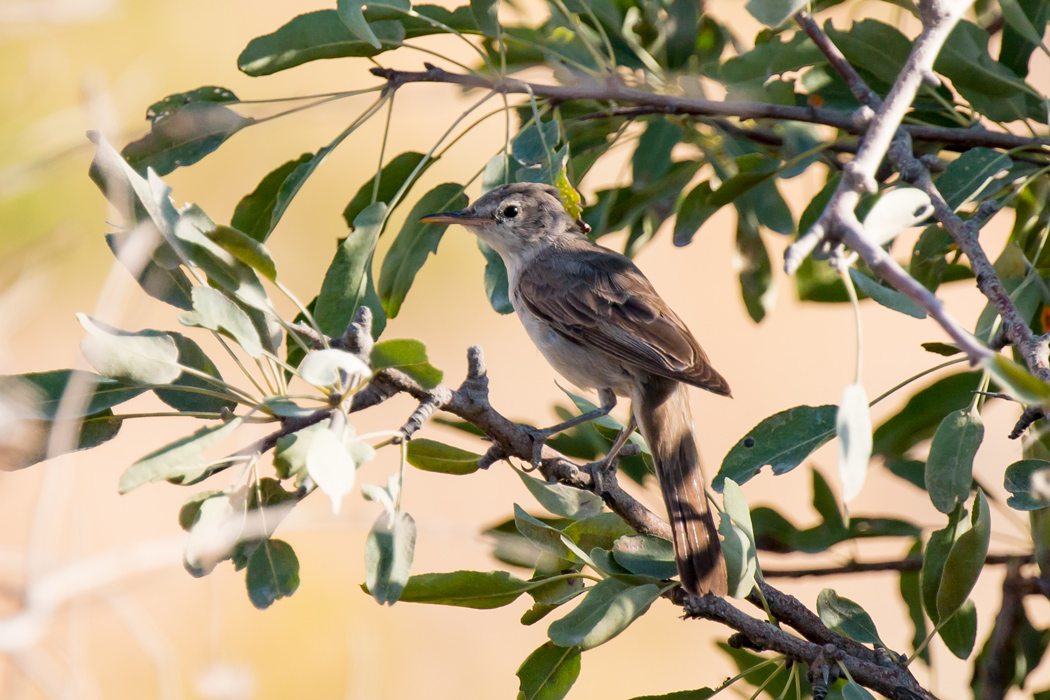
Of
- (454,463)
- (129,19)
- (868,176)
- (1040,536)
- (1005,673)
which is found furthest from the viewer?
(129,19)

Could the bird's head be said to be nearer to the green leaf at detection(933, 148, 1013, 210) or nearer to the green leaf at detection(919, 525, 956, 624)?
the green leaf at detection(933, 148, 1013, 210)

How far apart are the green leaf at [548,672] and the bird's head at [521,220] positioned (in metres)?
1.89

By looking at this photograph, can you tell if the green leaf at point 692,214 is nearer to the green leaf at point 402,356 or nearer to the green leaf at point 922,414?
the green leaf at point 922,414

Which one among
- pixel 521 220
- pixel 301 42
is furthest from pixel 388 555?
pixel 521 220

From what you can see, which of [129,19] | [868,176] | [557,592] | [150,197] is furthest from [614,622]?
[129,19]

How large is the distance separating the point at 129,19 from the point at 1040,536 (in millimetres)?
7499

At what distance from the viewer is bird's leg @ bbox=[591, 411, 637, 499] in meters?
2.24

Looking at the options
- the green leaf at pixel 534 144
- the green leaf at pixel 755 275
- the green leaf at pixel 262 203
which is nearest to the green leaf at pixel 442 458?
the green leaf at pixel 534 144

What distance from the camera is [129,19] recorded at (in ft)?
24.2

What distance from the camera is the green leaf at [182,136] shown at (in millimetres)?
2439

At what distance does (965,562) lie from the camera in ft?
6.19

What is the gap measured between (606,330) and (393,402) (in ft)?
12.2

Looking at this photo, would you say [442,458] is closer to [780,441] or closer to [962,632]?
[780,441]

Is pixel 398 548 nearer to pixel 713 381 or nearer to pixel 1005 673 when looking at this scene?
pixel 713 381
